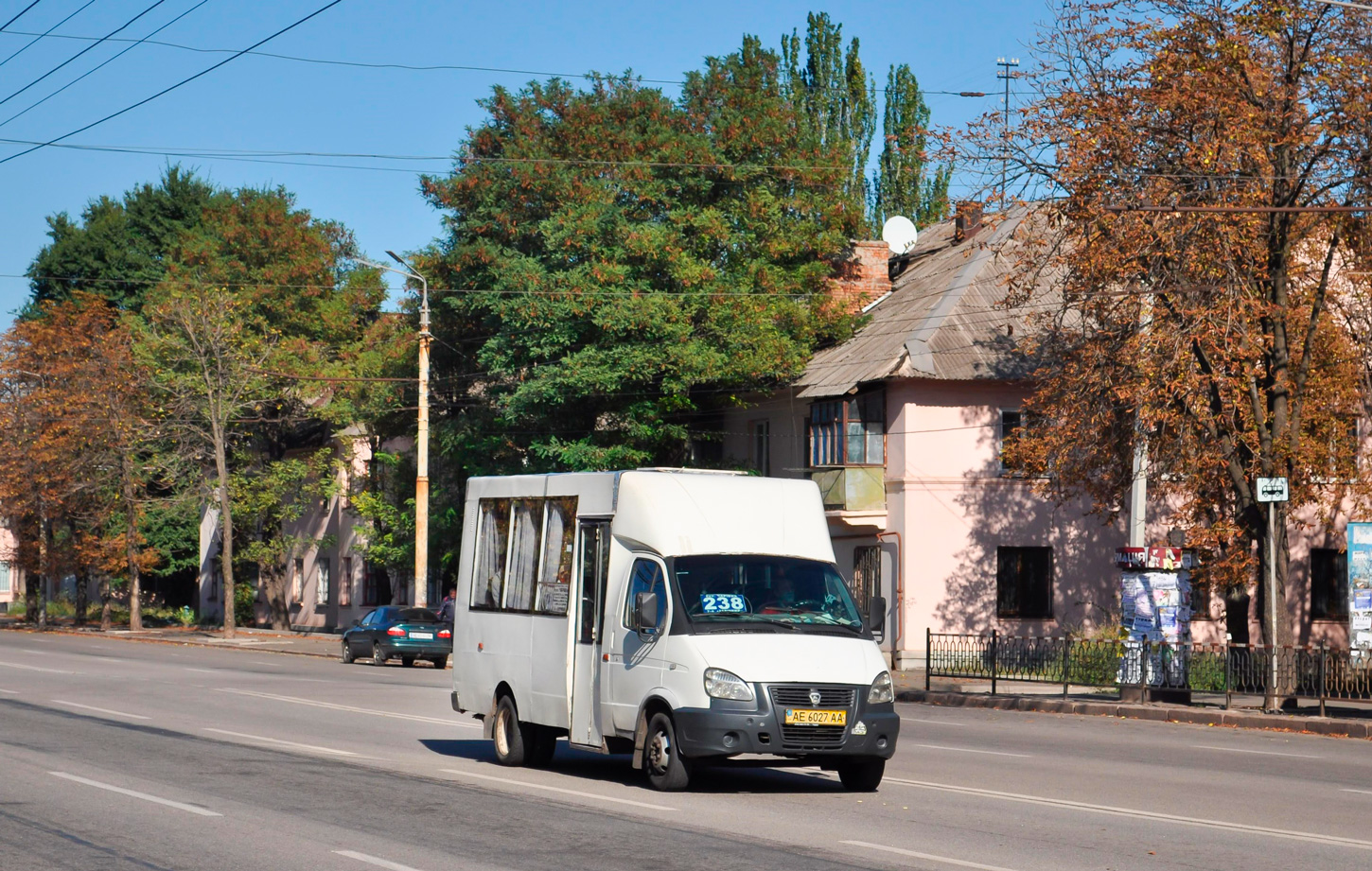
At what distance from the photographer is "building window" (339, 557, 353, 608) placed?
2324 inches

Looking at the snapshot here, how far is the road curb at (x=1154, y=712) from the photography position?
70.4 ft

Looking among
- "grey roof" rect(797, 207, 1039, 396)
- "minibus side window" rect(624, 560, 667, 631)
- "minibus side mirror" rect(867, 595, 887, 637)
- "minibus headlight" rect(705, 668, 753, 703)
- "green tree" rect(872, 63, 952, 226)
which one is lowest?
"minibus headlight" rect(705, 668, 753, 703)

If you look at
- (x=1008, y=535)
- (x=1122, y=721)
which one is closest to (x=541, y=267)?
(x=1008, y=535)

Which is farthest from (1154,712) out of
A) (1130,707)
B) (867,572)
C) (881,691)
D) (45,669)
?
(45,669)

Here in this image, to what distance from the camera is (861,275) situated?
45.4 meters

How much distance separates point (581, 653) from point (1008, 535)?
2706 cm

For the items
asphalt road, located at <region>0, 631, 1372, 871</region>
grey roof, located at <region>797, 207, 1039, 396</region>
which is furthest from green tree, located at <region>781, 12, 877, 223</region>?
asphalt road, located at <region>0, 631, 1372, 871</region>

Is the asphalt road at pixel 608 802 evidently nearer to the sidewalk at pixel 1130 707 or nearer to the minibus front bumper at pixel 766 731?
the minibus front bumper at pixel 766 731

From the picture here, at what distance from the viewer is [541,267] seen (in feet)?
127

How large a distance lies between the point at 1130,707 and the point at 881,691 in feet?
42.6

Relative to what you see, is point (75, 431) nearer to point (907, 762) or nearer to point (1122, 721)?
point (1122, 721)

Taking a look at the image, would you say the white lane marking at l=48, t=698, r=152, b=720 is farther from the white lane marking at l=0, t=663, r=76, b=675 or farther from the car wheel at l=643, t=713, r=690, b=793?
the car wheel at l=643, t=713, r=690, b=793

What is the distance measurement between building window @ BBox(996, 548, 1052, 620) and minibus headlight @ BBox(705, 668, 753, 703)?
28.1 meters

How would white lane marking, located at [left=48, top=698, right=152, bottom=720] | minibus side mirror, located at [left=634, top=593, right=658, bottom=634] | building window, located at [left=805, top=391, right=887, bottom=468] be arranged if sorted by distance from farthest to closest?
building window, located at [left=805, top=391, right=887, bottom=468]
white lane marking, located at [left=48, top=698, right=152, bottom=720]
minibus side mirror, located at [left=634, top=593, right=658, bottom=634]
